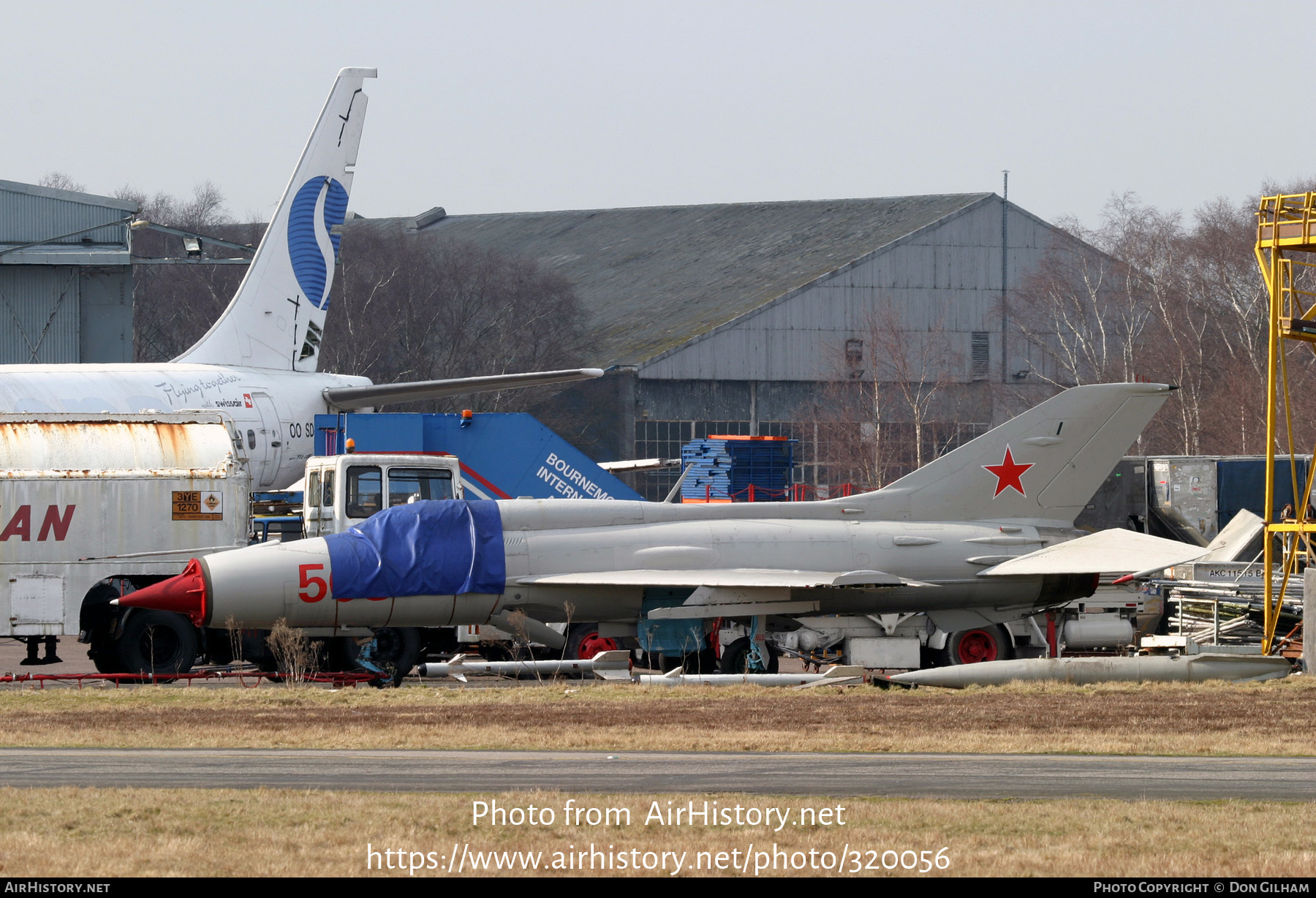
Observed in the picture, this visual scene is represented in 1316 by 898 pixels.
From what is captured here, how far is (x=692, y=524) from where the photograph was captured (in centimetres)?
1969

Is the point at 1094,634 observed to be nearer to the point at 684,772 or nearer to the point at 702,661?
the point at 702,661

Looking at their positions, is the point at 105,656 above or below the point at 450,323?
below

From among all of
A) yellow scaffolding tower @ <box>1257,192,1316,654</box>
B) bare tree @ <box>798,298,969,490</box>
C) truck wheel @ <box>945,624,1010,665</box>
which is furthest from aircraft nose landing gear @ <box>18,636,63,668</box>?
bare tree @ <box>798,298,969,490</box>

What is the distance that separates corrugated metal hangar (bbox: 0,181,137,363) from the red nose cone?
822 inches

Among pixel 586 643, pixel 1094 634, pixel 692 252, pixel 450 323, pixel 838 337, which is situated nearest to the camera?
pixel 586 643

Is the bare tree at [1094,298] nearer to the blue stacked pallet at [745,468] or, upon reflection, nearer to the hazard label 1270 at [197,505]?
the blue stacked pallet at [745,468]

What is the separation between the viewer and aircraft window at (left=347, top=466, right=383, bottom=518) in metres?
19.7

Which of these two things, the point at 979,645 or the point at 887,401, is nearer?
the point at 979,645

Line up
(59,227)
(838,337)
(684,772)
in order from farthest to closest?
(838,337) < (59,227) < (684,772)

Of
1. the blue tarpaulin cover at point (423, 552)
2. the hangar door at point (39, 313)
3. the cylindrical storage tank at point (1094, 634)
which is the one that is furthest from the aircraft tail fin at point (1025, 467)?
the hangar door at point (39, 313)

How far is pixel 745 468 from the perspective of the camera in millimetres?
35750

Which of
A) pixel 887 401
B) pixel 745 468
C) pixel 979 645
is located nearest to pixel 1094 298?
pixel 887 401

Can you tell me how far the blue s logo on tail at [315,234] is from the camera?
94.6ft

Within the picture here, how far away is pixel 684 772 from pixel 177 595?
835 centimetres
